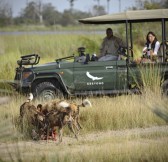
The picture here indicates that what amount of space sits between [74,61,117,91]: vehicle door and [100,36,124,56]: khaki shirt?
31.1 inches

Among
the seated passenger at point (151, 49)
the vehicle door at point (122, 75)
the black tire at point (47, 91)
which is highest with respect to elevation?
the seated passenger at point (151, 49)

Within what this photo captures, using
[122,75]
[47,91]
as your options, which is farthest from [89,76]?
[47,91]

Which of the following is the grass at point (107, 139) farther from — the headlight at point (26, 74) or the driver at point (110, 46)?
the driver at point (110, 46)

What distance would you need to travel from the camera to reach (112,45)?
11328 mm

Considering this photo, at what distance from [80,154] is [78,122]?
5.63ft

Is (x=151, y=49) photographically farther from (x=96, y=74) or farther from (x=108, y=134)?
(x=108, y=134)

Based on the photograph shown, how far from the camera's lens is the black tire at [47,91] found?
10469mm

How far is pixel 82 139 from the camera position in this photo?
805 centimetres

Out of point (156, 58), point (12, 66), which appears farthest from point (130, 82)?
point (12, 66)

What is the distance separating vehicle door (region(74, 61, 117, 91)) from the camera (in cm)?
1039

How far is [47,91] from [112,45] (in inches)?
70.8

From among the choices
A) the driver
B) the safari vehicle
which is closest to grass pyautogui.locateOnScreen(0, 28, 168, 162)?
the safari vehicle

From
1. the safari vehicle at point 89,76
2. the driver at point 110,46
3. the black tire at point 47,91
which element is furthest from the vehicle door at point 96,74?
the driver at point 110,46

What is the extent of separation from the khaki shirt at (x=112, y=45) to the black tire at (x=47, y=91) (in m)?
1.50
